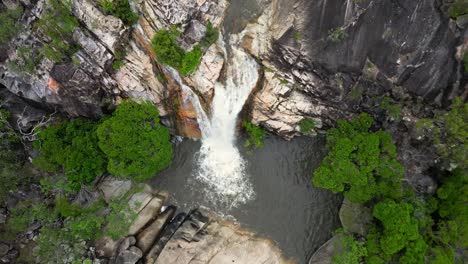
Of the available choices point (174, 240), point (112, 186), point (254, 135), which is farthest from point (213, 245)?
point (112, 186)

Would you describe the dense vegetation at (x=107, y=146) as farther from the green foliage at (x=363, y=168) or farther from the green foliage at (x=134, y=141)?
the green foliage at (x=363, y=168)

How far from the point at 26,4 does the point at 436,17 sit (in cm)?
2151

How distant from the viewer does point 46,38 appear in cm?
1733

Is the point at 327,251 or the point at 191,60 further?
the point at 327,251

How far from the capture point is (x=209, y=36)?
18.1 meters

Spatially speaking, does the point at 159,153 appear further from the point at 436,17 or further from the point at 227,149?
the point at 436,17

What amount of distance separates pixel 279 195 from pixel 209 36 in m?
11.0

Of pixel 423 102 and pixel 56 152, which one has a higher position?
pixel 423 102

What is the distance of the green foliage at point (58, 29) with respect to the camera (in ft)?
54.1

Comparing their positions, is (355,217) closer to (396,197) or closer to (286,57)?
(396,197)

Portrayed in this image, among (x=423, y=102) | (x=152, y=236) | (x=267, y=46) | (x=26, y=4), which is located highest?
(x=423, y=102)

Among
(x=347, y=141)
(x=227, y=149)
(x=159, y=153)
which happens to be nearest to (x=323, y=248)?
(x=347, y=141)

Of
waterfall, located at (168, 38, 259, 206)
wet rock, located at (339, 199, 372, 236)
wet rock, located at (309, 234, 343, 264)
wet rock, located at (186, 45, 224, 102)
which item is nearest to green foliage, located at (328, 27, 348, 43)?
waterfall, located at (168, 38, 259, 206)

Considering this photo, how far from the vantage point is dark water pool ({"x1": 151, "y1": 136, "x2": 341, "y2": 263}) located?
67.2ft
